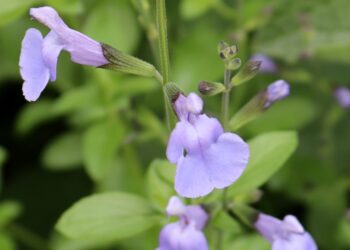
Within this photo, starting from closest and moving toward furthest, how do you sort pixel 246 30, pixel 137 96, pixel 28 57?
pixel 28 57 → pixel 246 30 → pixel 137 96

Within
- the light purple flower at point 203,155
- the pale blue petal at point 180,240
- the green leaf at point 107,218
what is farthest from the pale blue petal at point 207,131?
the green leaf at point 107,218

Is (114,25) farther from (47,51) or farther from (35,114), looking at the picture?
(47,51)

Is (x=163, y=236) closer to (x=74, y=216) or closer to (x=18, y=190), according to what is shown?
(x=74, y=216)

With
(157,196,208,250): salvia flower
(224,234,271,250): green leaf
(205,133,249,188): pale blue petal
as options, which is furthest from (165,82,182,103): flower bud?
(224,234,271,250): green leaf

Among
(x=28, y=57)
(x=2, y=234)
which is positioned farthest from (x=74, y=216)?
(x=2, y=234)

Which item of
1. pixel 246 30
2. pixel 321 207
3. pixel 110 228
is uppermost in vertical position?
pixel 246 30

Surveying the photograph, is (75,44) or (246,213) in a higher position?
(75,44)

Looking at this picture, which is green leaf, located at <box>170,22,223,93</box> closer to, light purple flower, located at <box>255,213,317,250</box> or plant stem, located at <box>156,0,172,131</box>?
light purple flower, located at <box>255,213,317,250</box>

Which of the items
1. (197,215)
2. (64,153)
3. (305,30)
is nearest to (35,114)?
(64,153)
